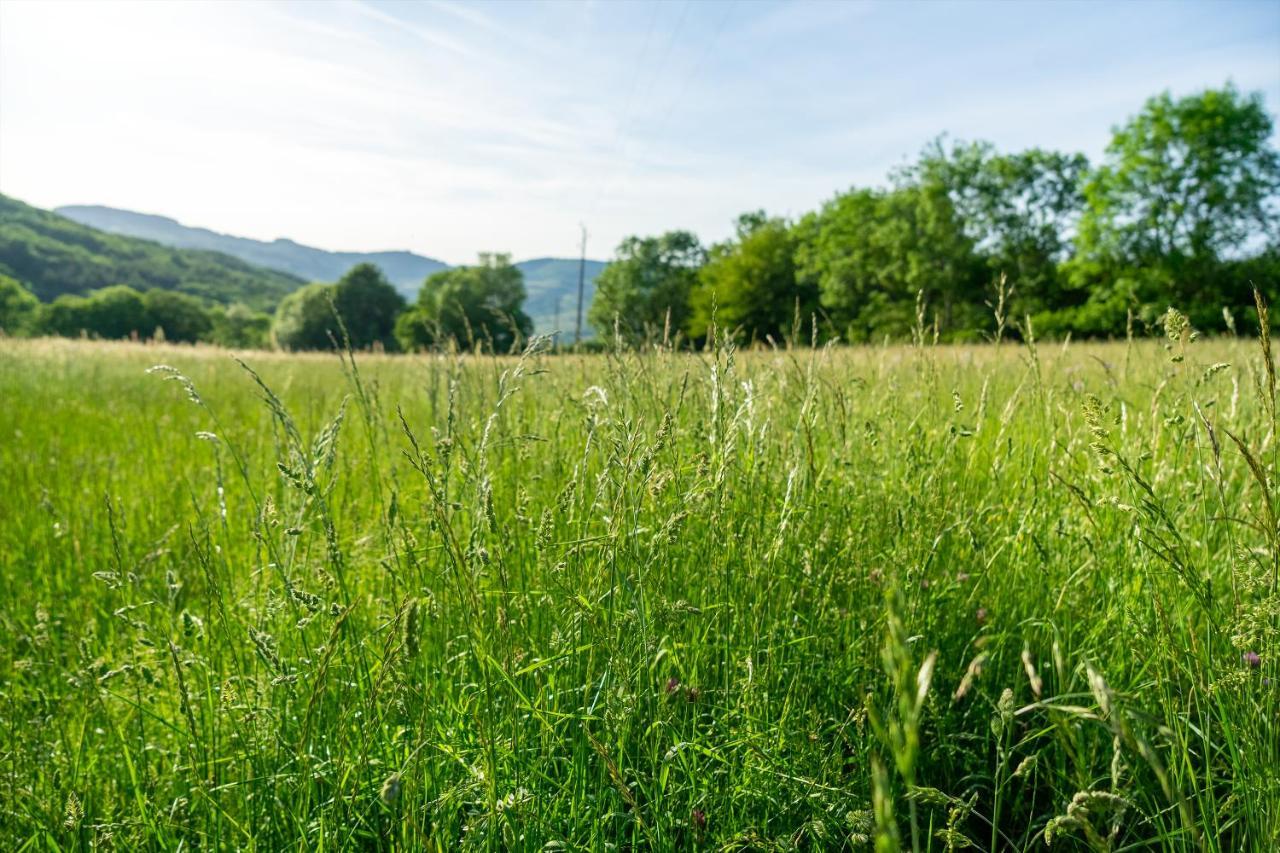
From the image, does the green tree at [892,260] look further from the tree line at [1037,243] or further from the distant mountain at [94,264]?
the distant mountain at [94,264]

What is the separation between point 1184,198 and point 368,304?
80762 mm

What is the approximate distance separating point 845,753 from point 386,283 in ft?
320

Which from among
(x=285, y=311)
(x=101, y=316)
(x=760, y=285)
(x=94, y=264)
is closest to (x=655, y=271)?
(x=760, y=285)

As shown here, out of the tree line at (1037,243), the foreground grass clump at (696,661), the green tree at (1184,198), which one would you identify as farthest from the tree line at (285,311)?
the foreground grass clump at (696,661)

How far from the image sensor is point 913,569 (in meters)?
1.83

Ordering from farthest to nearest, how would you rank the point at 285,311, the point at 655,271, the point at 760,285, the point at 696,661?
1. the point at 285,311
2. the point at 655,271
3. the point at 760,285
4. the point at 696,661

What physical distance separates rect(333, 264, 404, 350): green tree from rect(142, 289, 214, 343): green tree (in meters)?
17.4

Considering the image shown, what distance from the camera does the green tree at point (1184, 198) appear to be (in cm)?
3133

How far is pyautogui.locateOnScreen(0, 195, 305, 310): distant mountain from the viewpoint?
125 meters

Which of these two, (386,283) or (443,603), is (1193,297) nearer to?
(443,603)

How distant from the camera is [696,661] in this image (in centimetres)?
158

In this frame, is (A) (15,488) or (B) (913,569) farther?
(A) (15,488)

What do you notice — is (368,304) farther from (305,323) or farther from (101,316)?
(101,316)

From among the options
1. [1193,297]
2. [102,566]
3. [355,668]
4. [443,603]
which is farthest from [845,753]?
[1193,297]
